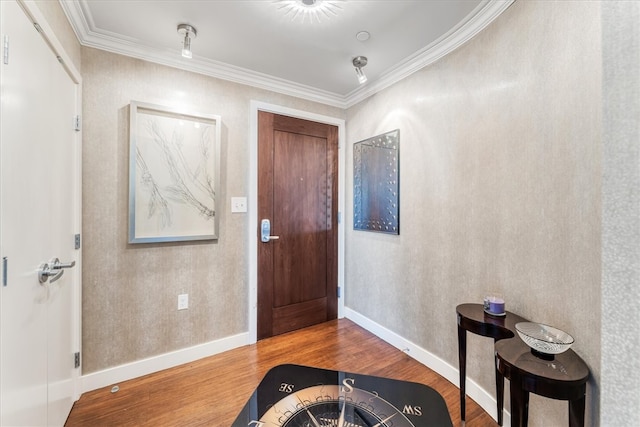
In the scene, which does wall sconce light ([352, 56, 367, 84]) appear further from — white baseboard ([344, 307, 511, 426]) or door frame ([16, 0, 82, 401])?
white baseboard ([344, 307, 511, 426])

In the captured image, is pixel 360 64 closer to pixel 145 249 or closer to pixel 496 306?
pixel 496 306

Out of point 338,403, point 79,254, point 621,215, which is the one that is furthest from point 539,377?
point 79,254

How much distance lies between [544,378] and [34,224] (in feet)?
7.29

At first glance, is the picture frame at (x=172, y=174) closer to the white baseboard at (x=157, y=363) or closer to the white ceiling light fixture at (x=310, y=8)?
the white baseboard at (x=157, y=363)

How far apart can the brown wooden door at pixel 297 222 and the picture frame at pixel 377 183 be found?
11.5 inches

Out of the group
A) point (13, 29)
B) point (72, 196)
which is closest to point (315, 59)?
point (13, 29)

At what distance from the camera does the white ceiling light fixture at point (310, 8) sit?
1637 mm

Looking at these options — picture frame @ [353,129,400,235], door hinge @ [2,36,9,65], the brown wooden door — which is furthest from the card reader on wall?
door hinge @ [2,36,9,65]

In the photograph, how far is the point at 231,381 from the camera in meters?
2.00

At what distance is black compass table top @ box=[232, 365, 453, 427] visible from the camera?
0.91m

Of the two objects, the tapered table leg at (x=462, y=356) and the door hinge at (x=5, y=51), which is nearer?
the door hinge at (x=5, y=51)

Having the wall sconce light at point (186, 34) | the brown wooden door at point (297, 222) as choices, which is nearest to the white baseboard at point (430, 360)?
the brown wooden door at point (297, 222)

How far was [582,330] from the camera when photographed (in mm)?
1183

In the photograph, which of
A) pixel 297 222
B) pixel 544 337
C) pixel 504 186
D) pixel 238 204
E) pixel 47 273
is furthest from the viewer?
→ pixel 297 222
